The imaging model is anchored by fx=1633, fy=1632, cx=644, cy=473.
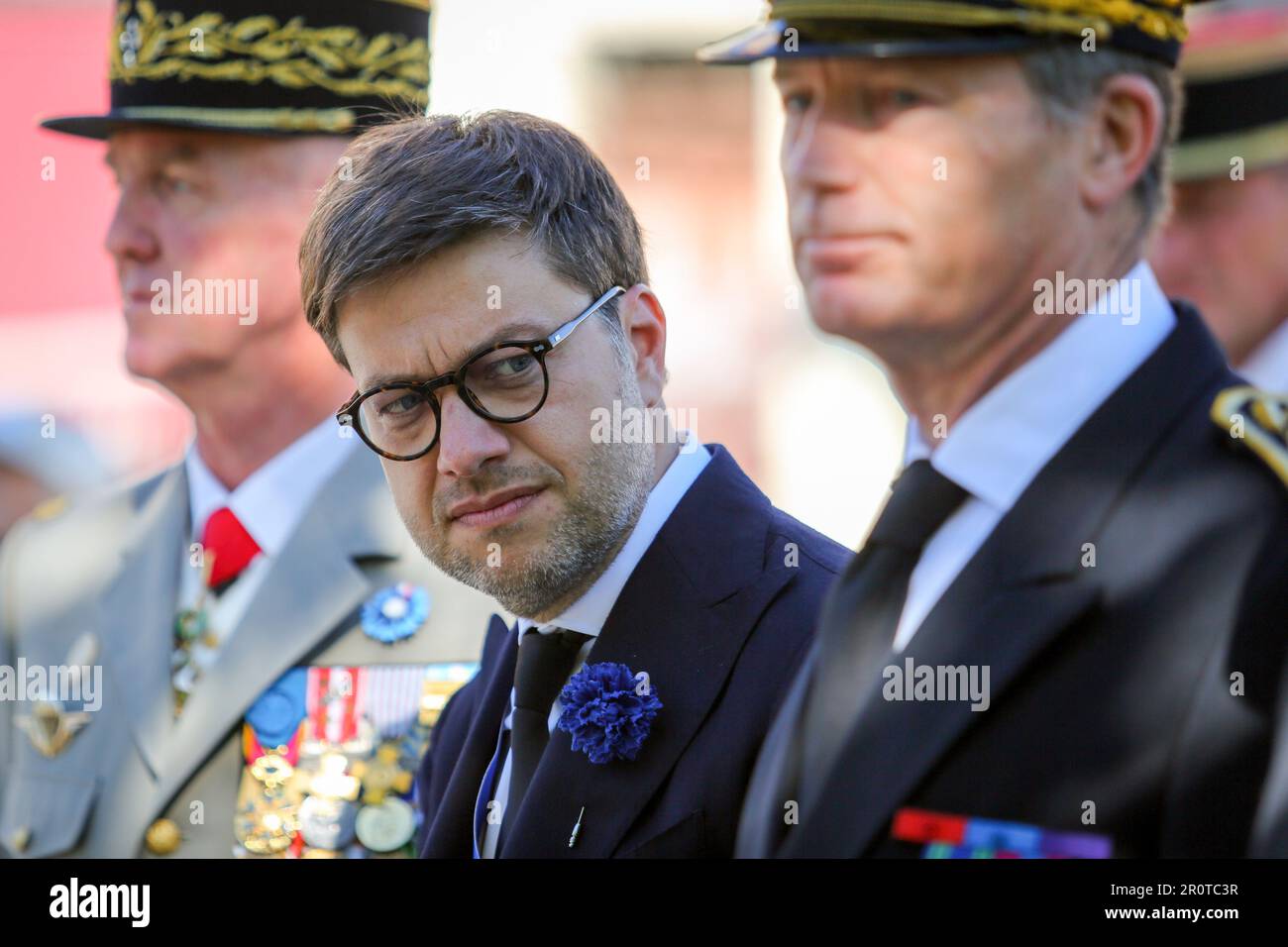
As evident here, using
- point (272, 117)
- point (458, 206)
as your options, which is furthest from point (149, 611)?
point (458, 206)

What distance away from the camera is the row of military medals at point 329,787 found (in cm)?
321

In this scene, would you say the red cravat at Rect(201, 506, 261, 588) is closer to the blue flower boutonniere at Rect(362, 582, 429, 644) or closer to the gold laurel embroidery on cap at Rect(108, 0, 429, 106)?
the blue flower boutonniere at Rect(362, 582, 429, 644)

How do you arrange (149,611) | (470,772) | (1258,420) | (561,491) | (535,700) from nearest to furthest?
Answer: (1258,420)
(561,491)
(535,700)
(470,772)
(149,611)

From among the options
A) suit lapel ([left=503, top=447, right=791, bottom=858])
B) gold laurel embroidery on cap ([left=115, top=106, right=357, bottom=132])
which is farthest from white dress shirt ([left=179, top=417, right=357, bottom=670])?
suit lapel ([left=503, top=447, right=791, bottom=858])

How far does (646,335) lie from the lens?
9.12 feet

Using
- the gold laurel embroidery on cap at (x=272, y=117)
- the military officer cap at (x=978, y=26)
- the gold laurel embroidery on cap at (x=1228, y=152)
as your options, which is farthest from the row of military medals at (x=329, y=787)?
the gold laurel embroidery on cap at (x=1228, y=152)

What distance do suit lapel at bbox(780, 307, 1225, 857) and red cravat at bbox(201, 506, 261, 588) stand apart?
1.36 m

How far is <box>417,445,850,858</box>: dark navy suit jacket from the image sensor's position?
2.55m

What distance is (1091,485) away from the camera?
255cm

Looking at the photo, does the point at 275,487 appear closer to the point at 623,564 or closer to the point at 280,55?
the point at 280,55

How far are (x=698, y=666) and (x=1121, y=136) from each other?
1.06 meters

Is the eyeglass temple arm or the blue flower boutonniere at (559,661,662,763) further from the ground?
the eyeglass temple arm
